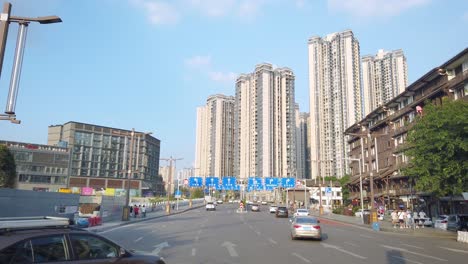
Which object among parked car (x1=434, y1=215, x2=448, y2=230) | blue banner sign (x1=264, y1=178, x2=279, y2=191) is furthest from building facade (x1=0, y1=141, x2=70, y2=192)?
parked car (x1=434, y1=215, x2=448, y2=230)

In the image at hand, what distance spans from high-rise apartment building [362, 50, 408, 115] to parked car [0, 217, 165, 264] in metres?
104

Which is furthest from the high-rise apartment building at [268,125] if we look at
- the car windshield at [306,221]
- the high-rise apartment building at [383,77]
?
the car windshield at [306,221]

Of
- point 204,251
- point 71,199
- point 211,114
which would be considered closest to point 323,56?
point 211,114

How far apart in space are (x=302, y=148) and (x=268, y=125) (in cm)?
3096

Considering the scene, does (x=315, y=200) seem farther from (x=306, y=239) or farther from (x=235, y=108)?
(x=306, y=239)

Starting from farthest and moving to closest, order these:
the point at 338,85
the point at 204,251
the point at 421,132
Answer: the point at 338,85 → the point at 421,132 → the point at 204,251

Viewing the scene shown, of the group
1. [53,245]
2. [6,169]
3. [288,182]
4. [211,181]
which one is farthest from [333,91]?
[53,245]

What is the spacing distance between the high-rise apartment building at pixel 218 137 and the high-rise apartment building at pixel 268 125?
976cm

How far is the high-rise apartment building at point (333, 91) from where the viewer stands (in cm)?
11144

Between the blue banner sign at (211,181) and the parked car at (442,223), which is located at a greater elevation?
the blue banner sign at (211,181)

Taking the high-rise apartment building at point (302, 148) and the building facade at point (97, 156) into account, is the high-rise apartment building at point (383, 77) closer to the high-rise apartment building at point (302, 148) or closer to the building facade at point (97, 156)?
the high-rise apartment building at point (302, 148)

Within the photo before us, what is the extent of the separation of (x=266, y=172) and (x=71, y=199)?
10007cm

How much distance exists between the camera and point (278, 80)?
134500mm

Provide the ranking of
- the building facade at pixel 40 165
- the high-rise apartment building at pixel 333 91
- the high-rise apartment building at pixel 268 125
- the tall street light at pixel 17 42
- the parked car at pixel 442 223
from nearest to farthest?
the tall street light at pixel 17 42 → the parked car at pixel 442 223 → the building facade at pixel 40 165 → the high-rise apartment building at pixel 333 91 → the high-rise apartment building at pixel 268 125
